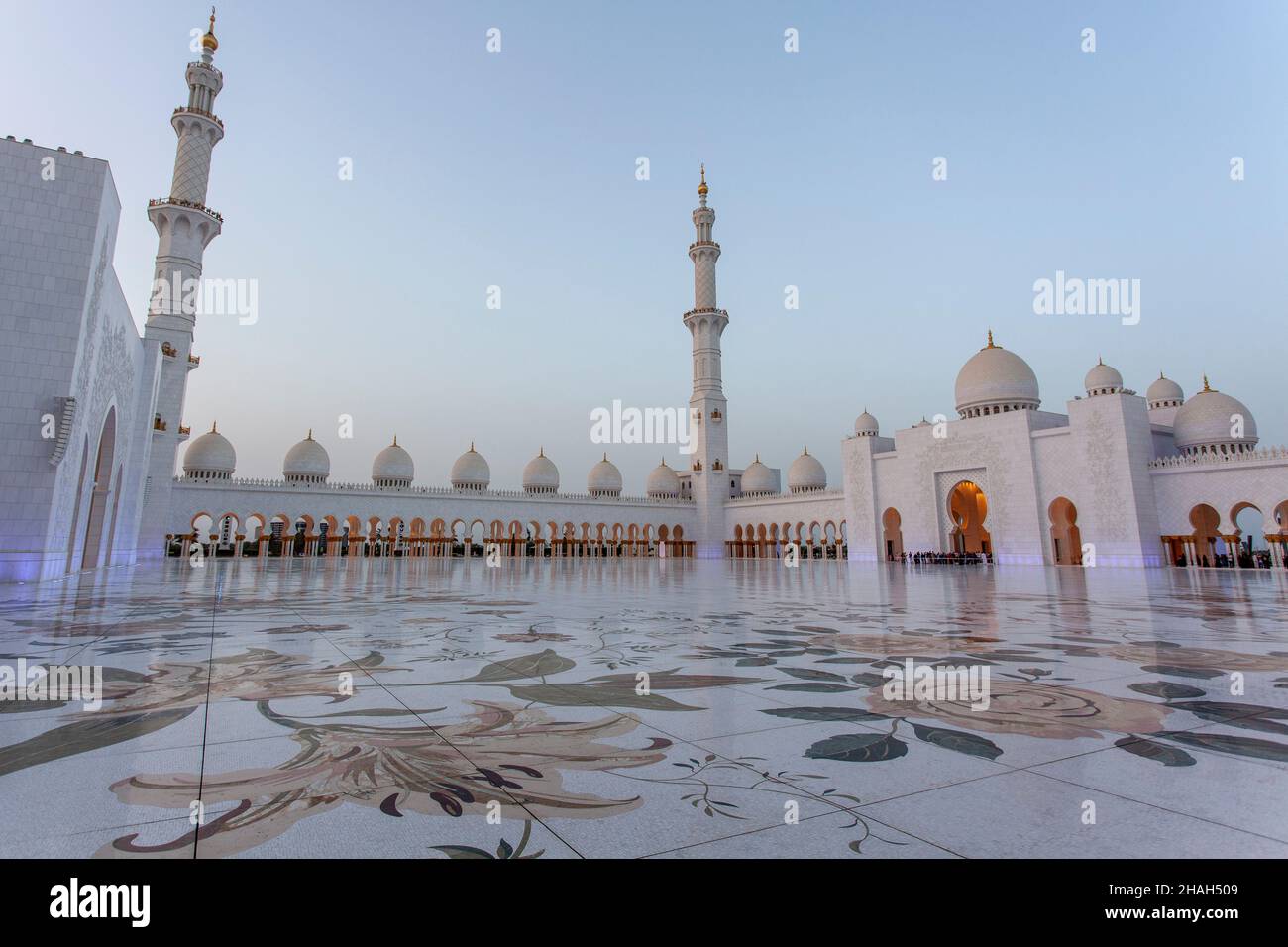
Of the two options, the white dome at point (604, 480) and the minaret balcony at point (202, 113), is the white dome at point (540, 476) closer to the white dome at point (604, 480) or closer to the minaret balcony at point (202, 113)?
the white dome at point (604, 480)

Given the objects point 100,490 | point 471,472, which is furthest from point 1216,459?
point 471,472

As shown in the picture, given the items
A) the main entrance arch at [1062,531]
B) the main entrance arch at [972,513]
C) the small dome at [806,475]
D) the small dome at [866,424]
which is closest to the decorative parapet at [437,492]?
the small dome at [806,475]

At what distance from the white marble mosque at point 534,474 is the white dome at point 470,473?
10 cm

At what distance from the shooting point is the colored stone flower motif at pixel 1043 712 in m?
1.73

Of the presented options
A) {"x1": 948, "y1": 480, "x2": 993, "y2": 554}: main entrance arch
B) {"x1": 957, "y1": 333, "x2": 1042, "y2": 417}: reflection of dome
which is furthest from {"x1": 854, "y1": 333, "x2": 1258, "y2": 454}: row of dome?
{"x1": 948, "y1": 480, "x2": 993, "y2": 554}: main entrance arch

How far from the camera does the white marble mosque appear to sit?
808 centimetres

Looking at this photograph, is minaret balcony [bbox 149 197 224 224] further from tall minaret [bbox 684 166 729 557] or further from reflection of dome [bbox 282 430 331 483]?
tall minaret [bbox 684 166 729 557]

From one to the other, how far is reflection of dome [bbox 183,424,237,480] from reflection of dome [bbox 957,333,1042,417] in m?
28.0

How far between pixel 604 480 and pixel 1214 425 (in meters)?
24.2

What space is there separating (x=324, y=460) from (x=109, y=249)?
20323 mm

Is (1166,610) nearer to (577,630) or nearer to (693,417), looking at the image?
(577,630)

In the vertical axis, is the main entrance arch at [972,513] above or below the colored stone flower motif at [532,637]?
above
